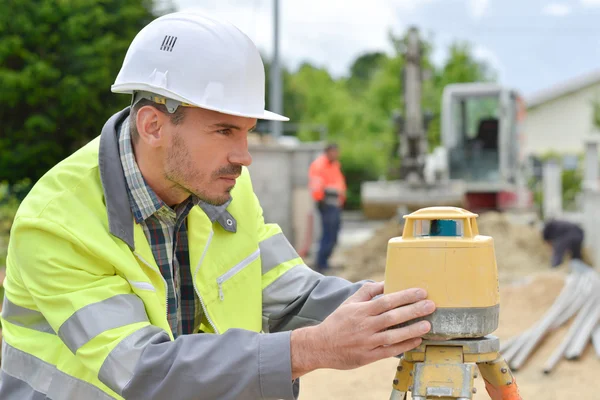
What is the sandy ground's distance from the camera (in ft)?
18.9

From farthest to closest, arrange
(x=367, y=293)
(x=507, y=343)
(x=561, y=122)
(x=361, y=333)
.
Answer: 1. (x=561, y=122)
2. (x=507, y=343)
3. (x=367, y=293)
4. (x=361, y=333)

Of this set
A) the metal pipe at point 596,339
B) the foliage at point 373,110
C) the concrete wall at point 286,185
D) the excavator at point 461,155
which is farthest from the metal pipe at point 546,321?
the foliage at point 373,110

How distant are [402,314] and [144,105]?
926mm

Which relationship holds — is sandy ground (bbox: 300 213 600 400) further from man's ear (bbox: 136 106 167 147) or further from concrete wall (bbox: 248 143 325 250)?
man's ear (bbox: 136 106 167 147)

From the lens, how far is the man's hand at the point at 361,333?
1841 millimetres

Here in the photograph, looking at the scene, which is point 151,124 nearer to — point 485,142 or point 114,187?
point 114,187

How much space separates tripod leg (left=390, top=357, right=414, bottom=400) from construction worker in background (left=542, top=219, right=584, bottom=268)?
11.7m

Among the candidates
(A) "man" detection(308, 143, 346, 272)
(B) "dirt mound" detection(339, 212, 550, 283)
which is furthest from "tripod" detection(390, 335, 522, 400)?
(A) "man" detection(308, 143, 346, 272)

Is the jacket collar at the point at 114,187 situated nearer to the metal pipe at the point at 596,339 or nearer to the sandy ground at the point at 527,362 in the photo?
the sandy ground at the point at 527,362

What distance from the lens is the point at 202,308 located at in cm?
246

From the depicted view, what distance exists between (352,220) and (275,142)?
1343 centimetres

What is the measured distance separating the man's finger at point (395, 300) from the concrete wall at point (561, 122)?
148 feet

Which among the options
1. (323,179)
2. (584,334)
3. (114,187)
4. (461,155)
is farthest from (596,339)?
(461,155)

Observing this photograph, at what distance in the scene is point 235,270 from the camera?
2.44m
